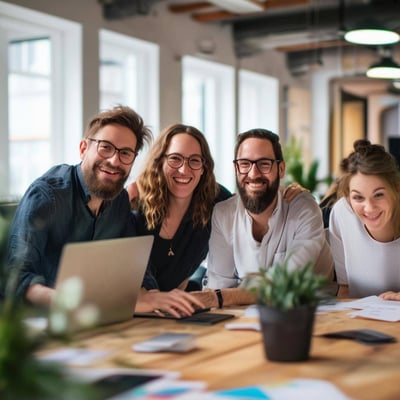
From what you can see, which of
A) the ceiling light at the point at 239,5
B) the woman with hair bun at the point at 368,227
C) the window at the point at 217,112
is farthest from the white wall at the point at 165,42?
the woman with hair bun at the point at 368,227

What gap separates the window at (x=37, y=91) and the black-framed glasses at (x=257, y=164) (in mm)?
3340

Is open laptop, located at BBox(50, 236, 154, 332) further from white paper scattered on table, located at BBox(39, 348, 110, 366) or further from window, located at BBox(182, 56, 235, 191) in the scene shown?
window, located at BBox(182, 56, 235, 191)

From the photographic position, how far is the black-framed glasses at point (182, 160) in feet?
10.1

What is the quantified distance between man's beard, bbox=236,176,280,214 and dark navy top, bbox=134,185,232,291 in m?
0.31

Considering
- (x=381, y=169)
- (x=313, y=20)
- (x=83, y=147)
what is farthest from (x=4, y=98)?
(x=381, y=169)

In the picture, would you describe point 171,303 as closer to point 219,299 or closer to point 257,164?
point 219,299

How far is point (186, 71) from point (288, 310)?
7.40 meters

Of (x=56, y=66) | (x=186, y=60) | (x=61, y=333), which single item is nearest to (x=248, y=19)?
(x=186, y=60)

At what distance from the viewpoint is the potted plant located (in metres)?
1.55

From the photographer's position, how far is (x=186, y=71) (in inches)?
342

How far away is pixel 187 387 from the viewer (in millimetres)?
1381

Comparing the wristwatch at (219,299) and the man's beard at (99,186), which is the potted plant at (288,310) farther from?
the man's beard at (99,186)

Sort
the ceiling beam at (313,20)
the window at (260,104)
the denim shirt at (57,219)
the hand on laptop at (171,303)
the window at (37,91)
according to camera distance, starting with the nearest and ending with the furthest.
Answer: the hand on laptop at (171,303) → the denim shirt at (57,219) → the window at (37,91) → the ceiling beam at (313,20) → the window at (260,104)

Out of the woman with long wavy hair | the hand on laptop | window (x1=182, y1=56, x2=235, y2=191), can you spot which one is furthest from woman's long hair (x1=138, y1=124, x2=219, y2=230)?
window (x1=182, y1=56, x2=235, y2=191)
